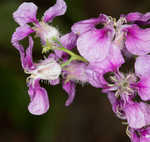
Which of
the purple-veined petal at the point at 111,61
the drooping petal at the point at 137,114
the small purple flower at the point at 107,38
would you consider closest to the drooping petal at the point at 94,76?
the purple-veined petal at the point at 111,61

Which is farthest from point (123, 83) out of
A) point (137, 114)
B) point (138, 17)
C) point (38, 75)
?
point (38, 75)

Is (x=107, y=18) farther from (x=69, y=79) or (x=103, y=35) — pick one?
(x=69, y=79)

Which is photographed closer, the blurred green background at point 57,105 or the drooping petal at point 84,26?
the drooping petal at point 84,26

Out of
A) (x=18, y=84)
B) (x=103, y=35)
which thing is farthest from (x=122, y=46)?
(x=18, y=84)

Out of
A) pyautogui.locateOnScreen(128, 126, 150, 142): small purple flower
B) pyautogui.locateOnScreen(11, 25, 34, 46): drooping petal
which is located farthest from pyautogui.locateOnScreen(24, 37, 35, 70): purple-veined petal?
pyautogui.locateOnScreen(128, 126, 150, 142): small purple flower

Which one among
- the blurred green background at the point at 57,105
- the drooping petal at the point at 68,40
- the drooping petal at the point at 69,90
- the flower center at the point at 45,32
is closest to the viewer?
the drooping petal at the point at 68,40

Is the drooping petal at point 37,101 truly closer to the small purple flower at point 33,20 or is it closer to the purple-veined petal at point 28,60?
the purple-veined petal at point 28,60
